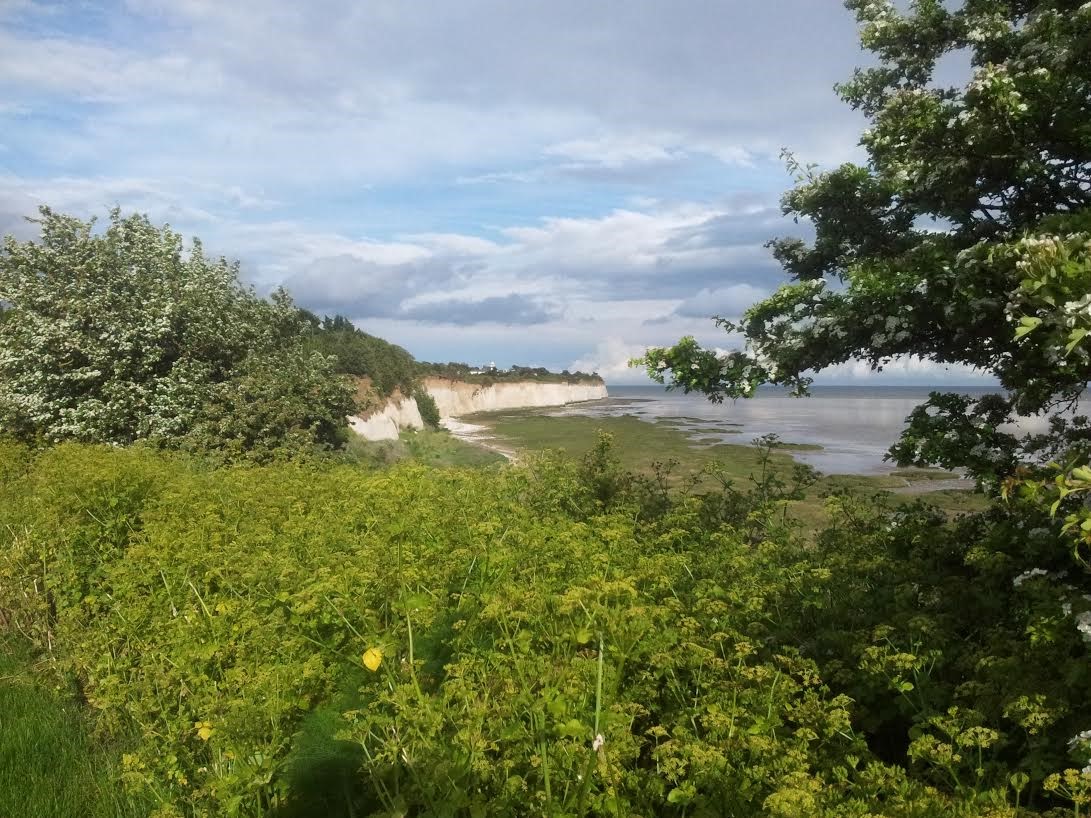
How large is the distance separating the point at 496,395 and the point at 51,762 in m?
92.8

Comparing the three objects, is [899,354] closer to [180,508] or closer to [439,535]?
[439,535]

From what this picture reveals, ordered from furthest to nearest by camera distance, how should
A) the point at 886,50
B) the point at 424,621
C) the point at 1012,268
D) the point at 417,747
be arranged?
1. the point at 886,50
2. the point at 1012,268
3. the point at 424,621
4. the point at 417,747

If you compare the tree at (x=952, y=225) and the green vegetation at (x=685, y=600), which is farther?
the tree at (x=952, y=225)

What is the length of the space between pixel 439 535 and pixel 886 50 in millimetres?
7012

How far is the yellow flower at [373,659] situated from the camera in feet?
13.0

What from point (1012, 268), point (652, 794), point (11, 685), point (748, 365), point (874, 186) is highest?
point (874, 186)

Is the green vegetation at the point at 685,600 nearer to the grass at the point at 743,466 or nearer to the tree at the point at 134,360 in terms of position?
the grass at the point at 743,466

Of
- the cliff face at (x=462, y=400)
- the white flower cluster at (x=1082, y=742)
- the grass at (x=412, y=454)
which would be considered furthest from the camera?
the cliff face at (x=462, y=400)

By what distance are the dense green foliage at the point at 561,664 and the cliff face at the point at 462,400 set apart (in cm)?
1436

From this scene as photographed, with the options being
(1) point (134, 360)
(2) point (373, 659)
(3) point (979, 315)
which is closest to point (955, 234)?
(3) point (979, 315)

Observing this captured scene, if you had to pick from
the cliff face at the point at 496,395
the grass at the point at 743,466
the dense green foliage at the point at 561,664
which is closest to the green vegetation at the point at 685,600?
the dense green foliage at the point at 561,664

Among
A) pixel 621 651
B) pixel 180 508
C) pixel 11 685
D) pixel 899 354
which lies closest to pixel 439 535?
pixel 621 651

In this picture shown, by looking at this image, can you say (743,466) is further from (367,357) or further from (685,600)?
(367,357)

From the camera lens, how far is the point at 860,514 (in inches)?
283
